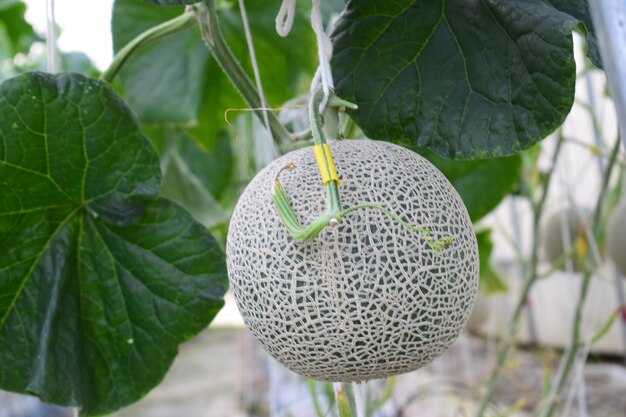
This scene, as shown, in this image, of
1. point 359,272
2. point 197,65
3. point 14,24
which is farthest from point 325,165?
point 14,24

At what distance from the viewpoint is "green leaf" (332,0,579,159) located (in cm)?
58

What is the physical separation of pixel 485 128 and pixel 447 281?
171 millimetres

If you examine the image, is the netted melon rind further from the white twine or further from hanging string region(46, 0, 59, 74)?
hanging string region(46, 0, 59, 74)

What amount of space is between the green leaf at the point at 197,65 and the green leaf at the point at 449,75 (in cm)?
60

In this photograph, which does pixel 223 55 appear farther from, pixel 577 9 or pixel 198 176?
pixel 198 176

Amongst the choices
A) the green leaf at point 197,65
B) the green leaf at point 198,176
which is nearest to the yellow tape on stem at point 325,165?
the green leaf at point 198,176

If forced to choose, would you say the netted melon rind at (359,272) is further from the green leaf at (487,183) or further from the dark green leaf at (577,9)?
the green leaf at (487,183)

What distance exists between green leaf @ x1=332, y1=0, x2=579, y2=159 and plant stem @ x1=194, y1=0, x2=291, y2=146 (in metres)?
0.09

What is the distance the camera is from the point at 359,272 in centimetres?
47

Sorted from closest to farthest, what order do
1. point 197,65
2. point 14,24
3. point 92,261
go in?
1. point 92,261
2. point 197,65
3. point 14,24

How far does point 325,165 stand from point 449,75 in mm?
213

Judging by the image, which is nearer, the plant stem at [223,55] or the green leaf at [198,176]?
the plant stem at [223,55]

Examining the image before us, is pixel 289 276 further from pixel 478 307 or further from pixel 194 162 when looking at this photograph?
pixel 478 307

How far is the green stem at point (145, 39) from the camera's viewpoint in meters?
0.72
